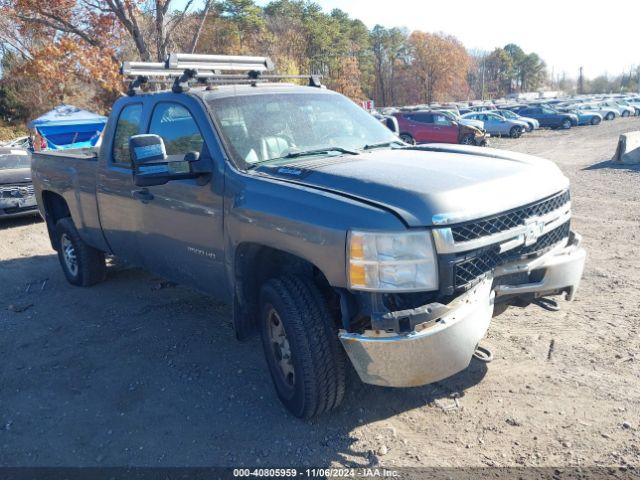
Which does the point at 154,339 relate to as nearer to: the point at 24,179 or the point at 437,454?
the point at 437,454

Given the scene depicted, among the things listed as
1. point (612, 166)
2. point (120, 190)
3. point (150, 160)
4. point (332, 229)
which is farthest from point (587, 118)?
point (332, 229)

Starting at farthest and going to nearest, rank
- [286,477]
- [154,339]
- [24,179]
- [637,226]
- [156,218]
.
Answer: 1. [24,179]
2. [637,226]
3. [154,339]
4. [156,218]
5. [286,477]

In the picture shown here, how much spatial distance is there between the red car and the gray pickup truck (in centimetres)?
1946

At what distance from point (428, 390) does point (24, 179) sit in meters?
8.71

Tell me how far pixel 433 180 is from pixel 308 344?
1.14m

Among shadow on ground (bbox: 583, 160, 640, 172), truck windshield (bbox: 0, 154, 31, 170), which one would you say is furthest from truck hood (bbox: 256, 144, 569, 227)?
shadow on ground (bbox: 583, 160, 640, 172)

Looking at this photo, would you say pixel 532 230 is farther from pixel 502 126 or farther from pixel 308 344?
pixel 502 126

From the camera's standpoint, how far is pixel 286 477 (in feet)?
9.74

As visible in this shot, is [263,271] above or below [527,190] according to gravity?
below

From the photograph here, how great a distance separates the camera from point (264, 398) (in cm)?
373

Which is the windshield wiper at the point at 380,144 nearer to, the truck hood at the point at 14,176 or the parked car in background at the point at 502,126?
the truck hood at the point at 14,176

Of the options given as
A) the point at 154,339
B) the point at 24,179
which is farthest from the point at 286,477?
the point at 24,179

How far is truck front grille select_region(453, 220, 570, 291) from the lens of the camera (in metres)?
2.84

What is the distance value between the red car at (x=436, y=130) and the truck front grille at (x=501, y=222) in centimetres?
2005
